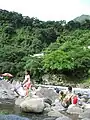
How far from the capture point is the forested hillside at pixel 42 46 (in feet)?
115

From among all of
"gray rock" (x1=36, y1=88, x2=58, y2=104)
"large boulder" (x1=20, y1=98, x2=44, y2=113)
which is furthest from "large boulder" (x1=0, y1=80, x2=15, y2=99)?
"large boulder" (x1=20, y1=98, x2=44, y2=113)

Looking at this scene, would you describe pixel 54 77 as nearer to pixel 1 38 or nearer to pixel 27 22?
pixel 1 38

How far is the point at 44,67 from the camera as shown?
34.9 m

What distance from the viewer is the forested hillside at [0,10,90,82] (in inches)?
1380

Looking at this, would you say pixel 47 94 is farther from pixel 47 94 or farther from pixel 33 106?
pixel 33 106

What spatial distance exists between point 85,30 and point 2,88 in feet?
112

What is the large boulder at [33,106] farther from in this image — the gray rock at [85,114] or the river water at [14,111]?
the gray rock at [85,114]

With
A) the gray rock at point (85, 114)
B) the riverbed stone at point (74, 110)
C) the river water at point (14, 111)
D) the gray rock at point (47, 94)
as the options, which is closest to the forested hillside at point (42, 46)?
the gray rock at point (47, 94)

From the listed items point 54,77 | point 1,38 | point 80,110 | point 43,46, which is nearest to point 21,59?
point 54,77

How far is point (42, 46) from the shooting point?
1839 inches

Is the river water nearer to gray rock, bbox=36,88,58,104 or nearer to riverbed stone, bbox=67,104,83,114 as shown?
riverbed stone, bbox=67,104,83,114

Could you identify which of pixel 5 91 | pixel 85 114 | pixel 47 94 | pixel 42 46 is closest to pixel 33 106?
pixel 85 114

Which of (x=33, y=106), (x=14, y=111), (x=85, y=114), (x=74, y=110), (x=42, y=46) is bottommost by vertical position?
(x=74, y=110)

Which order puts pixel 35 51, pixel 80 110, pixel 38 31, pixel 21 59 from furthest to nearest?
pixel 38 31
pixel 35 51
pixel 21 59
pixel 80 110
